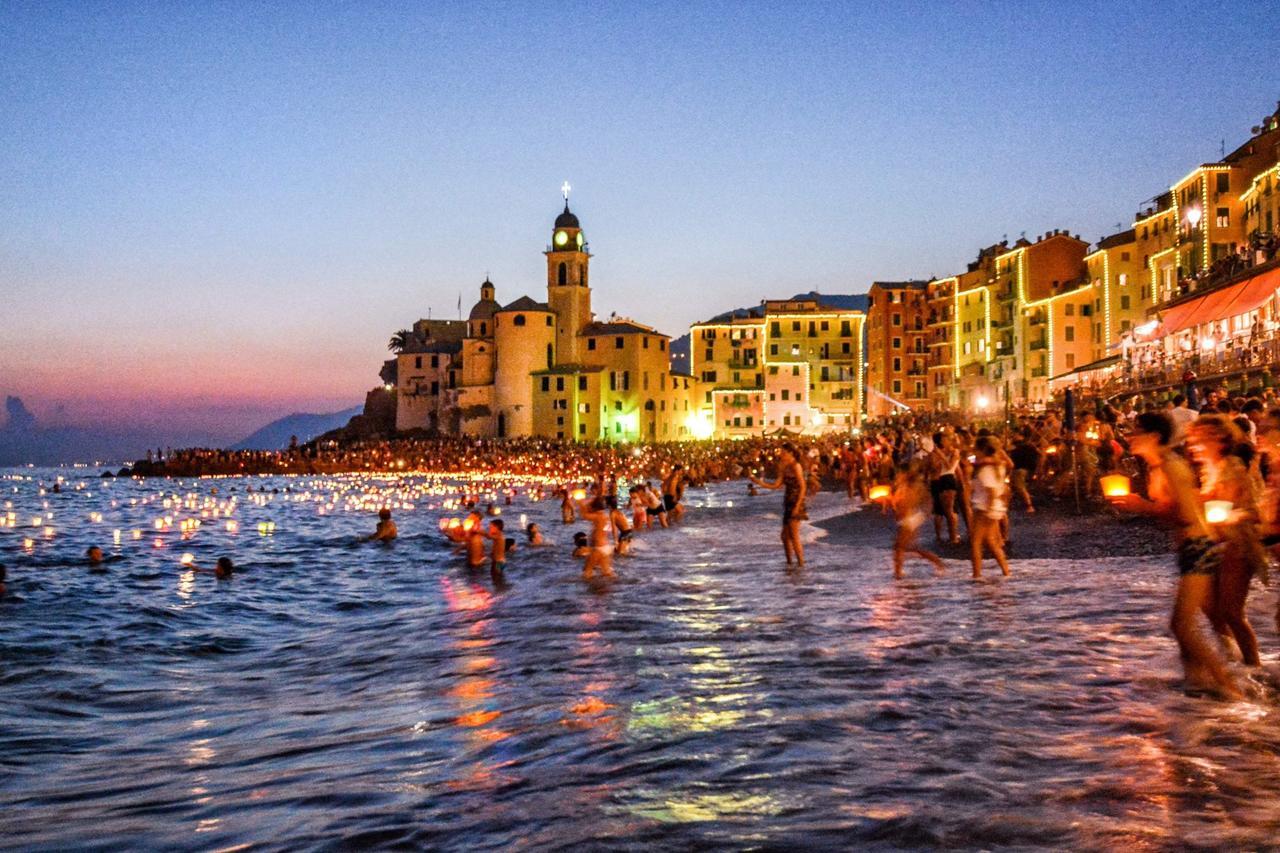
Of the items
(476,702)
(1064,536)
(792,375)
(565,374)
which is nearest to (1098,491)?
(1064,536)

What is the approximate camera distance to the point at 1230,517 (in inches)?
279

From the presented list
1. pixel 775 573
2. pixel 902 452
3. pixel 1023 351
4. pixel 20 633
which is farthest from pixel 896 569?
pixel 1023 351

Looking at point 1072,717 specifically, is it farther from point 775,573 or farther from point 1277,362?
point 1277,362

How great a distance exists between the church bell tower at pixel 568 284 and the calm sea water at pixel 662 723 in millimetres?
81234

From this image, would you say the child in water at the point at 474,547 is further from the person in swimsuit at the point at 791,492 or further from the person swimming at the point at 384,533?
the person swimming at the point at 384,533

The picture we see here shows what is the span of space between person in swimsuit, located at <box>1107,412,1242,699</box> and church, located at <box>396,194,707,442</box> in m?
85.9

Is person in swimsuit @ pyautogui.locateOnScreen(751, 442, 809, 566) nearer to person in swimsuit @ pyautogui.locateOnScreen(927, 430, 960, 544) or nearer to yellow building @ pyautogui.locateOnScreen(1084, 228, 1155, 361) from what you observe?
person in swimsuit @ pyautogui.locateOnScreen(927, 430, 960, 544)

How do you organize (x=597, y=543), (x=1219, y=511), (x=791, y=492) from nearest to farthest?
(x=1219, y=511), (x=791, y=492), (x=597, y=543)

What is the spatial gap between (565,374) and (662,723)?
86.4m

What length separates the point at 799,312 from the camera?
101m

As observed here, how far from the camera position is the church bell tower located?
319 feet

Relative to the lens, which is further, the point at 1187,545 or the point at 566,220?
the point at 566,220

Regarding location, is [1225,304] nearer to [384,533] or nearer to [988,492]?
[988,492]

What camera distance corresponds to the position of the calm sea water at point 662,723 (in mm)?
5379
